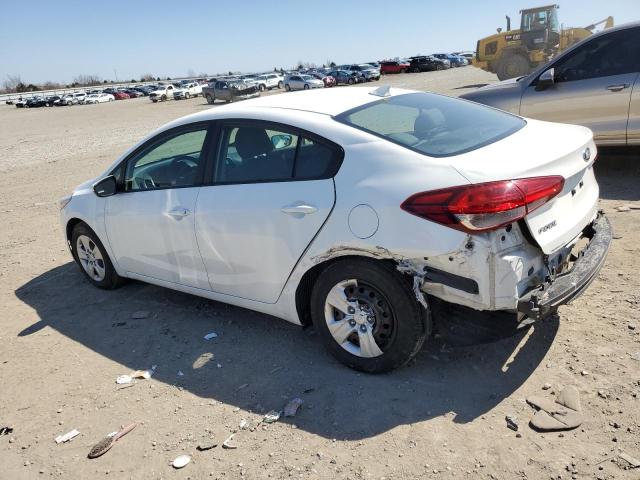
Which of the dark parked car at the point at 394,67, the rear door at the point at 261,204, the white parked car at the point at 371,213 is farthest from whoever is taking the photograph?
the dark parked car at the point at 394,67

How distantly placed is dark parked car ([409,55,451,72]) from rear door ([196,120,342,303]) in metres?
57.9

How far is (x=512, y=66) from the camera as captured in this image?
25906mm

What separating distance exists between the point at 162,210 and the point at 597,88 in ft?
18.1

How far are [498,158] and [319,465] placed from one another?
1.88m

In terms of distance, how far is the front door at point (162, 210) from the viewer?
403 cm

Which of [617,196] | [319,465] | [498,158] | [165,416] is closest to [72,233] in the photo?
[165,416]

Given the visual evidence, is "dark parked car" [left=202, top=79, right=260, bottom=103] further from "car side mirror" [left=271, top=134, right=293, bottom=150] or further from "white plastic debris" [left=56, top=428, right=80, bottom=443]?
"white plastic debris" [left=56, top=428, right=80, bottom=443]

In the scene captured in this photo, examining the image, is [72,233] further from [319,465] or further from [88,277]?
[319,465]

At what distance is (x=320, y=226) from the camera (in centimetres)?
322

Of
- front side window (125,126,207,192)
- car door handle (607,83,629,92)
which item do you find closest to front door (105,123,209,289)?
front side window (125,126,207,192)

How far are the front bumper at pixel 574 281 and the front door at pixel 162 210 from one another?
2305 mm

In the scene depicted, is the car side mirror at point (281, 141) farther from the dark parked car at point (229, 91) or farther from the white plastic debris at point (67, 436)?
the dark parked car at point (229, 91)

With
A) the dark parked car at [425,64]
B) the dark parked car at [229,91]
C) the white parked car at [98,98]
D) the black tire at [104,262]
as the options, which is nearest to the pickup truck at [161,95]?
the dark parked car at [229,91]

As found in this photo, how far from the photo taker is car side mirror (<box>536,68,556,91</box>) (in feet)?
22.5
